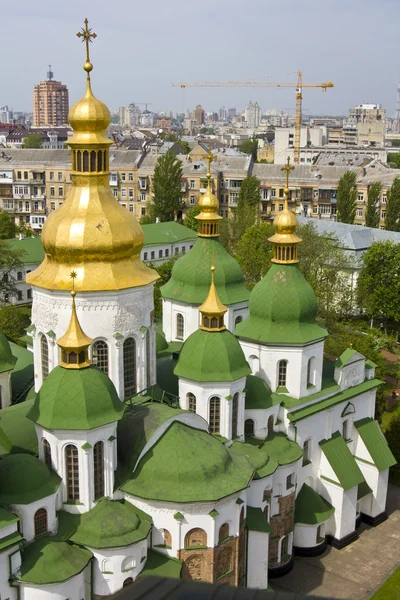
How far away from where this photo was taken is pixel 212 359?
71.8 feet

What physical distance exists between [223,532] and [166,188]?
5376 cm

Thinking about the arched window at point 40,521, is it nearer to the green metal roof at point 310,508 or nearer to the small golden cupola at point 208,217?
the green metal roof at point 310,508

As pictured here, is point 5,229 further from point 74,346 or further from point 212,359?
point 74,346

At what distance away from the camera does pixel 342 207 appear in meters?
A: 65.7

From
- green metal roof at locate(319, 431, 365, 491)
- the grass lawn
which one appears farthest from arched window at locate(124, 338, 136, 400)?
the grass lawn

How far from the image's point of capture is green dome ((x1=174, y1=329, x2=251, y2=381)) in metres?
21.8

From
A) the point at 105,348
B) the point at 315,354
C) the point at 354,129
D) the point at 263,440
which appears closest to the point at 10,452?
the point at 105,348

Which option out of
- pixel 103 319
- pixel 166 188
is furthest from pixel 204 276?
pixel 166 188

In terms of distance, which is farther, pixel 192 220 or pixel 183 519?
pixel 192 220

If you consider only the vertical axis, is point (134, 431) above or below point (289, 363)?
below

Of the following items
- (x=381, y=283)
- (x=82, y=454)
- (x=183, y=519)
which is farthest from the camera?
(x=381, y=283)

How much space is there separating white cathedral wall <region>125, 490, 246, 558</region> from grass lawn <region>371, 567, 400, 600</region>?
264 inches

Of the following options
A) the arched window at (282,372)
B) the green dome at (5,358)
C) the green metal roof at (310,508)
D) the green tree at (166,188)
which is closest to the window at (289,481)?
the green metal roof at (310,508)

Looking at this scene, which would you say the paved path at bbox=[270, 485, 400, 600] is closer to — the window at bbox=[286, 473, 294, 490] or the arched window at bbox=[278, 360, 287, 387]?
the window at bbox=[286, 473, 294, 490]
